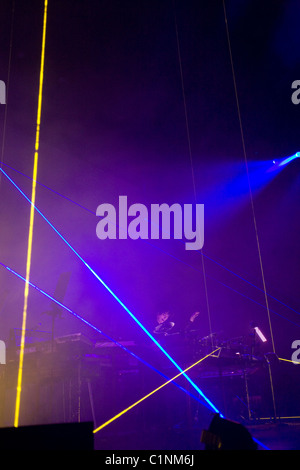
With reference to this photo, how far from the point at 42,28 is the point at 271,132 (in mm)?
3965

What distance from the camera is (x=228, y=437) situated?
180 cm

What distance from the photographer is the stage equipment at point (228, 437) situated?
176 cm

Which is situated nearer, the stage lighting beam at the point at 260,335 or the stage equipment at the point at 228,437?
the stage equipment at the point at 228,437

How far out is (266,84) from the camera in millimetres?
6332

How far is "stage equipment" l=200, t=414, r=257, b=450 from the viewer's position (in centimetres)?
176

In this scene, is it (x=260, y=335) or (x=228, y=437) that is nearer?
(x=228, y=437)

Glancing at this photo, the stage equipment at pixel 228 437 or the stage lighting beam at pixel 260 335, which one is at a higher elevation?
the stage lighting beam at pixel 260 335

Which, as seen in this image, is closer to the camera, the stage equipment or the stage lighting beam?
the stage equipment

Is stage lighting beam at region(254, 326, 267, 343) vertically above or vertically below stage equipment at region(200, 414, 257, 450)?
above

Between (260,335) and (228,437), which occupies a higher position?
(260,335)
